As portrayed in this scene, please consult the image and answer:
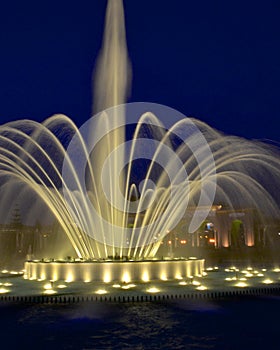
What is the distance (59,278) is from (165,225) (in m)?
9.30

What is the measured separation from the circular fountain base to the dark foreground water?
667 cm

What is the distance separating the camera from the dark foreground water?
36.4ft

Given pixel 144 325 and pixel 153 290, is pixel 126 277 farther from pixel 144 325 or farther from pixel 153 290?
pixel 144 325

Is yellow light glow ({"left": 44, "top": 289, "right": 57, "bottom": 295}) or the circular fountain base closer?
yellow light glow ({"left": 44, "top": 289, "right": 57, "bottom": 295})

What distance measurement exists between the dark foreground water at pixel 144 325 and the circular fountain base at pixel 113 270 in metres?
6.67

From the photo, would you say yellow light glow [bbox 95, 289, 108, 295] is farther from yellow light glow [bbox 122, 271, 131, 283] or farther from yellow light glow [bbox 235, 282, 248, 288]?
yellow light glow [bbox 235, 282, 248, 288]

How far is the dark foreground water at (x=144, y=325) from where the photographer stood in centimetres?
1109

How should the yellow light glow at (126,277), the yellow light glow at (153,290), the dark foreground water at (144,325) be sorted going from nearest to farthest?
the dark foreground water at (144,325), the yellow light glow at (153,290), the yellow light glow at (126,277)

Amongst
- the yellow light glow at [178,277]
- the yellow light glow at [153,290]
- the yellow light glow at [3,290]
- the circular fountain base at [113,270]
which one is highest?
the circular fountain base at [113,270]

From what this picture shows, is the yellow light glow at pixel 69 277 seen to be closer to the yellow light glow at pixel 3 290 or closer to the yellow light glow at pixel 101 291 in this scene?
the yellow light glow at pixel 3 290

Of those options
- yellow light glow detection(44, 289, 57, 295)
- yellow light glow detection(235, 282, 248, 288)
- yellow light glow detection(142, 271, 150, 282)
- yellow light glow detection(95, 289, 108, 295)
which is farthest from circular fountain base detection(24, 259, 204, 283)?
yellow light glow detection(44, 289, 57, 295)

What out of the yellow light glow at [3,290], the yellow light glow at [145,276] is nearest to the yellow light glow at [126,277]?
the yellow light glow at [145,276]

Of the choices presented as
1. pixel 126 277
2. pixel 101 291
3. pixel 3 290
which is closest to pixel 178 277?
pixel 126 277

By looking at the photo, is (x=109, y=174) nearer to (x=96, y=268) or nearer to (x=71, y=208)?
(x=71, y=208)
